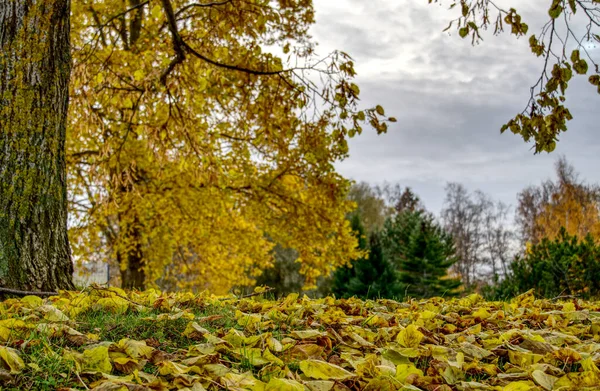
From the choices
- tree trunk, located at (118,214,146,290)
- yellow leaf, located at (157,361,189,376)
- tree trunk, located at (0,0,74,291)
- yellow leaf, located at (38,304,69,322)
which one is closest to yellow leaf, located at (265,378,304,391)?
yellow leaf, located at (157,361,189,376)

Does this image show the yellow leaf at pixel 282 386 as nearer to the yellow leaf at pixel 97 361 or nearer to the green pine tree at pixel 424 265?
the yellow leaf at pixel 97 361

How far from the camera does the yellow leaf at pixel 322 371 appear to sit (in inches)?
71.9

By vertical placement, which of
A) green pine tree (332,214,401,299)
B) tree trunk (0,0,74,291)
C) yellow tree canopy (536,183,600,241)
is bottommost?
green pine tree (332,214,401,299)

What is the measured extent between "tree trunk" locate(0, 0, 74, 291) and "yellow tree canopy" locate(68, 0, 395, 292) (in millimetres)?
1596

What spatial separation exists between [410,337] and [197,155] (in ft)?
15.9

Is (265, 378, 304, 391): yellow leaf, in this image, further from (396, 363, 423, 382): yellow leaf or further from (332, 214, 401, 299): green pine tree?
(332, 214, 401, 299): green pine tree

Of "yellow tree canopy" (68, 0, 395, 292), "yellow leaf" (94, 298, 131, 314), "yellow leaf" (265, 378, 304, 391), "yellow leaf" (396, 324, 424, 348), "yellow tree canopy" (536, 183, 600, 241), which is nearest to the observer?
"yellow leaf" (265, 378, 304, 391)

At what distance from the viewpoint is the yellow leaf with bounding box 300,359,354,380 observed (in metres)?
1.83

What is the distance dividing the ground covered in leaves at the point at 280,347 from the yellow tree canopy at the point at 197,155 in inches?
124

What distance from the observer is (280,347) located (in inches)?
84.7

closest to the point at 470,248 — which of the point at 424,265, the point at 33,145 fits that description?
the point at 424,265

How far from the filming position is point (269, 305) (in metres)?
3.28

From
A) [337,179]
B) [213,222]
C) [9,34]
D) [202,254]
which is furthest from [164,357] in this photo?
[202,254]

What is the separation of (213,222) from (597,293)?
23.1ft
